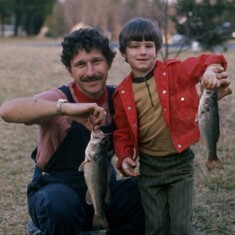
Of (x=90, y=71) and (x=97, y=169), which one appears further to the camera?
(x=90, y=71)

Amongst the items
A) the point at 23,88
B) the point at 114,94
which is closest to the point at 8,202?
the point at 114,94

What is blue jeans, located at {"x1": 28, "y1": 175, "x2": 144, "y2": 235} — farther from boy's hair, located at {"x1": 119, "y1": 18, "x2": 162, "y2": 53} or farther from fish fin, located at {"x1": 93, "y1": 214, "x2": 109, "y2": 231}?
boy's hair, located at {"x1": 119, "y1": 18, "x2": 162, "y2": 53}

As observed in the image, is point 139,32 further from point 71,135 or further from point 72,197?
point 72,197

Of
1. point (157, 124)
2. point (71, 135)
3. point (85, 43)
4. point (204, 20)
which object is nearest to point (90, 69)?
point (85, 43)

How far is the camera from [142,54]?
3.85 m

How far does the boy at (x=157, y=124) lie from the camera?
12.8 ft

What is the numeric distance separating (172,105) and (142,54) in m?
0.43

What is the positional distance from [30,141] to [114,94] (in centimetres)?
452

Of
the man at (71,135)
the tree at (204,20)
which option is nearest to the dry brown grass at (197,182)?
the man at (71,135)

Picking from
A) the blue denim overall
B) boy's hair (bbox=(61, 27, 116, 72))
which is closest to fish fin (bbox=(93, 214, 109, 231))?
the blue denim overall

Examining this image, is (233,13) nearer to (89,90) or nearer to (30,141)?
(30,141)

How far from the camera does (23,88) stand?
47.9ft

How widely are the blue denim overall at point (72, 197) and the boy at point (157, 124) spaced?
185mm

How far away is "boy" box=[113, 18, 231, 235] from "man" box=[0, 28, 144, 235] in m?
0.18
